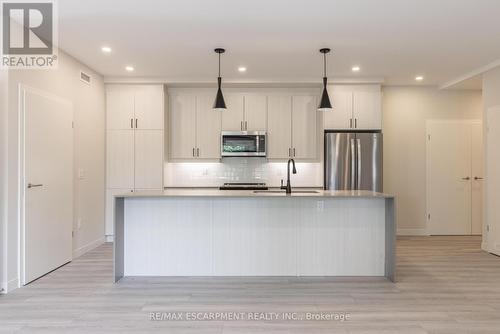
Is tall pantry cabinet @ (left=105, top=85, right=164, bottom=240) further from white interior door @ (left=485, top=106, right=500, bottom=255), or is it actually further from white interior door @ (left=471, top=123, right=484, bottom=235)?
white interior door @ (left=471, top=123, right=484, bottom=235)

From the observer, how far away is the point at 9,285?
10.4 ft

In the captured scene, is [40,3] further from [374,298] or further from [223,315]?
[374,298]

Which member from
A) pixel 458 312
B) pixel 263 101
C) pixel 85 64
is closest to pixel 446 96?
pixel 263 101

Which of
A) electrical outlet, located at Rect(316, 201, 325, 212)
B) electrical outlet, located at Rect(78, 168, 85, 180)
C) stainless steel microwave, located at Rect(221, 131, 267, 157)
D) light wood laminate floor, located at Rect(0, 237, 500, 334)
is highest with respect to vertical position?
stainless steel microwave, located at Rect(221, 131, 267, 157)

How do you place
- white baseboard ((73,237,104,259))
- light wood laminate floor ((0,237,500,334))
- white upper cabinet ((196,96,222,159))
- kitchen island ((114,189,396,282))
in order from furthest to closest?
1. white upper cabinet ((196,96,222,159))
2. white baseboard ((73,237,104,259))
3. kitchen island ((114,189,396,282))
4. light wood laminate floor ((0,237,500,334))

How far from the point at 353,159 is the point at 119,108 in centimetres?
384

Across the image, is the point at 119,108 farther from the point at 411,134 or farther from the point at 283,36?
the point at 411,134

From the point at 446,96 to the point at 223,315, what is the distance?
17.9 ft

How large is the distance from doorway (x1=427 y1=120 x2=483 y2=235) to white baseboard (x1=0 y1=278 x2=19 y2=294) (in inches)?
240

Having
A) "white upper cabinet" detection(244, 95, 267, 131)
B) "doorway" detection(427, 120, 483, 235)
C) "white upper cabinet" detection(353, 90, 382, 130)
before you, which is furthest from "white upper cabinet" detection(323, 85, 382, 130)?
"doorway" detection(427, 120, 483, 235)

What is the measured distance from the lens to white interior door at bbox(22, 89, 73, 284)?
3.38 meters

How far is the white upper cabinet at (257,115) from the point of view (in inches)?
216

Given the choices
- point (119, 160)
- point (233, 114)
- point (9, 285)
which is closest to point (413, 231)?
point (233, 114)

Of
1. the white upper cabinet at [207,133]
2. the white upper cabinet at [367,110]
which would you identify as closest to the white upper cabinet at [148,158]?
the white upper cabinet at [207,133]
